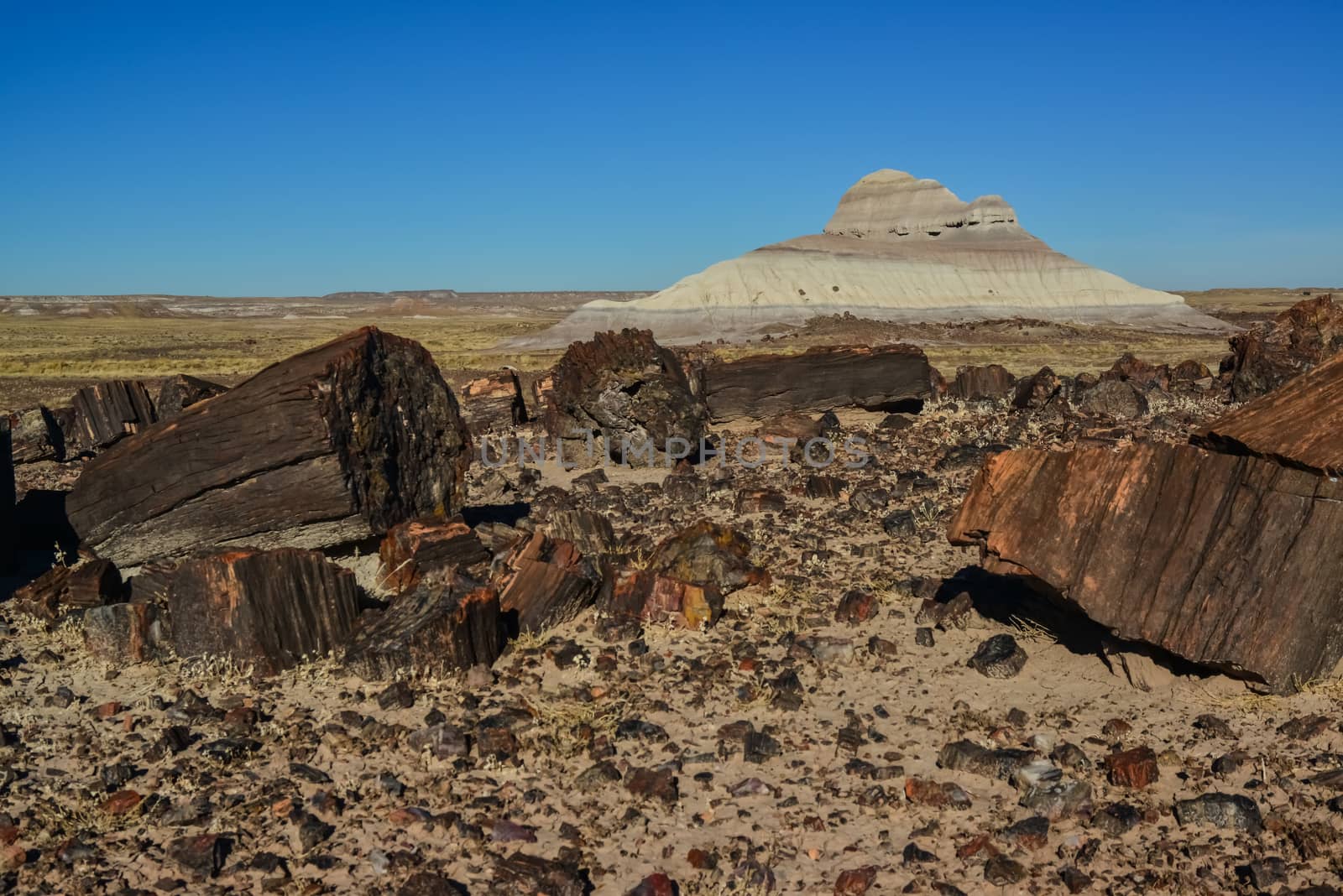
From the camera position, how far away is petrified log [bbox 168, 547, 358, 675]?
20.6 ft

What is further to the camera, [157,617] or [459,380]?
[459,380]

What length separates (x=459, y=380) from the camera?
27.6 meters

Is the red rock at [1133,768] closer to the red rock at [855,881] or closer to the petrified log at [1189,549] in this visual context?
the petrified log at [1189,549]

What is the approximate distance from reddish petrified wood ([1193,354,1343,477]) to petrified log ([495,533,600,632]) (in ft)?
12.8

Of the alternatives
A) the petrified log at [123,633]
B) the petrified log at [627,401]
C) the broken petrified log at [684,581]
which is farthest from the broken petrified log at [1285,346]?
the petrified log at [123,633]

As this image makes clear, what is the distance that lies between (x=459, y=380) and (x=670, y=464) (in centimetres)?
1634

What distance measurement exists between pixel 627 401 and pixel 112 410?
635cm

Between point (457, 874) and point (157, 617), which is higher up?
point (157, 617)

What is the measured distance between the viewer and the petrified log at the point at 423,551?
750 centimetres

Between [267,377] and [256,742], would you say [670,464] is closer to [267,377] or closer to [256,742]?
[267,377]

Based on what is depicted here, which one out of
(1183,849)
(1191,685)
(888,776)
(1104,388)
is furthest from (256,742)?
(1104,388)

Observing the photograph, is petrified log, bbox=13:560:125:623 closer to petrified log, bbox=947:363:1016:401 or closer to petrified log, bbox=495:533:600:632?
petrified log, bbox=495:533:600:632

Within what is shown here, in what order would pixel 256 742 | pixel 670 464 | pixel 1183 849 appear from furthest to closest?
1. pixel 670 464
2. pixel 256 742
3. pixel 1183 849

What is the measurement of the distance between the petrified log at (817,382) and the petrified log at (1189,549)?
8.37 meters
